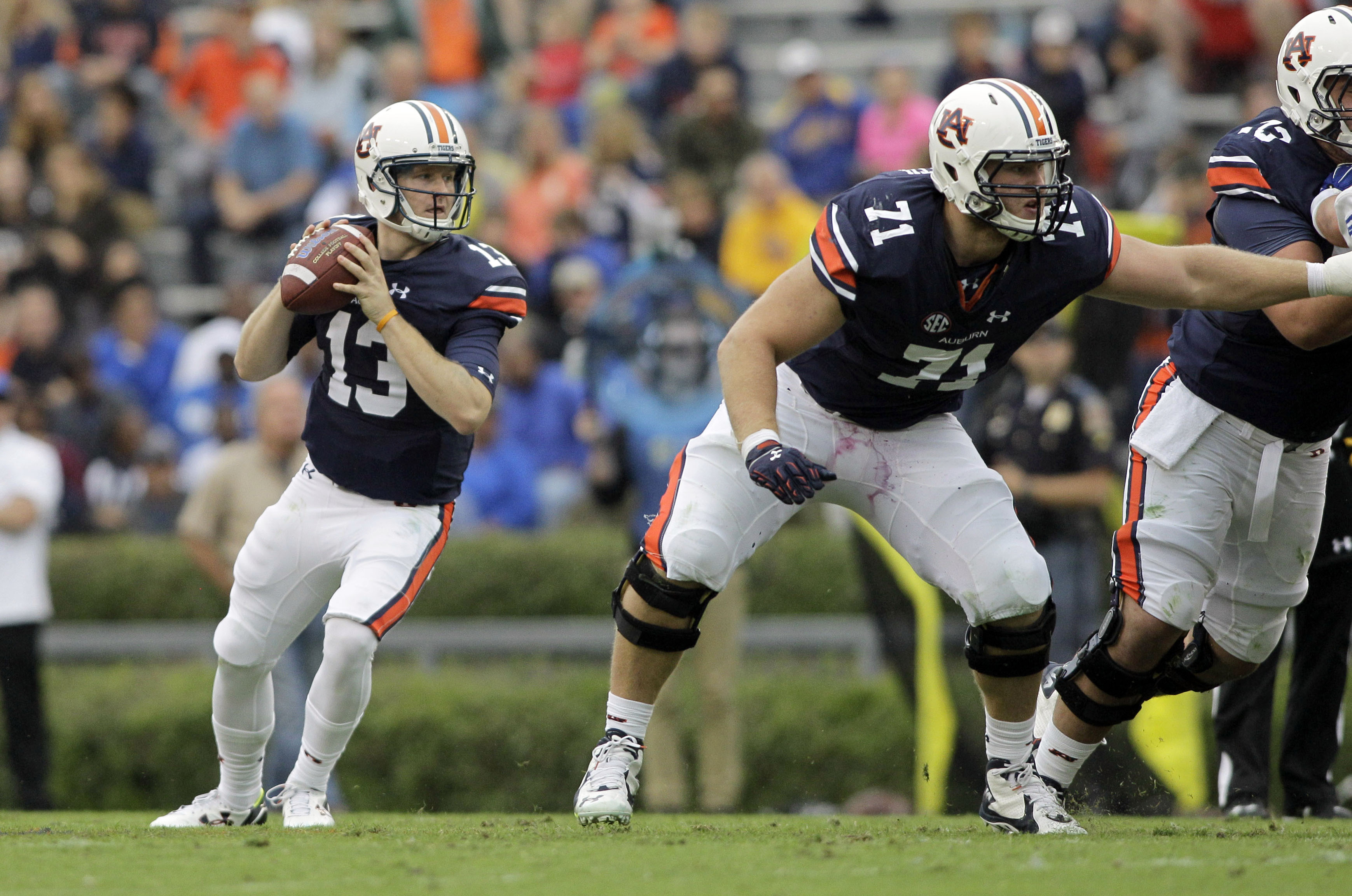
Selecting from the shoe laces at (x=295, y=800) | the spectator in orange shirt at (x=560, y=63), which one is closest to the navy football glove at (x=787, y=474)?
the shoe laces at (x=295, y=800)

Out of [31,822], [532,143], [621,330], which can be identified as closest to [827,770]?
[621,330]

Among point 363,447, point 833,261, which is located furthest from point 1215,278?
point 363,447

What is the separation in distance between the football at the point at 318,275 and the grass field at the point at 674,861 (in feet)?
5.00

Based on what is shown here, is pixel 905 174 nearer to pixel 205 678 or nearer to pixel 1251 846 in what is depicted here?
pixel 1251 846

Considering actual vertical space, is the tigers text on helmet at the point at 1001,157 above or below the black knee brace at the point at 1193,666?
above

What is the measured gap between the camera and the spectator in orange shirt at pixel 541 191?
11289 millimetres

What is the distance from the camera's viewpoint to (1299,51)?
4766 millimetres

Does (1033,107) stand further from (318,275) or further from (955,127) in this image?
(318,275)

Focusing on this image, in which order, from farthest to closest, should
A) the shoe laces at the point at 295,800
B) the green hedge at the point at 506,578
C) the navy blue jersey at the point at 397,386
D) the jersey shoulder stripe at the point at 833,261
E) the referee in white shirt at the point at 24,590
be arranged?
the green hedge at the point at 506,578 < the referee in white shirt at the point at 24,590 < the navy blue jersey at the point at 397,386 < the shoe laces at the point at 295,800 < the jersey shoulder stripe at the point at 833,261

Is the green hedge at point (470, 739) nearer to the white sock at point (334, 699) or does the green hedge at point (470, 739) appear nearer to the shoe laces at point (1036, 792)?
the shoe laces at point (1036, 792)

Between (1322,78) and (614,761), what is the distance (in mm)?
2758

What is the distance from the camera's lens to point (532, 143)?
38.4ft

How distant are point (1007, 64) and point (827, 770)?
576 cm

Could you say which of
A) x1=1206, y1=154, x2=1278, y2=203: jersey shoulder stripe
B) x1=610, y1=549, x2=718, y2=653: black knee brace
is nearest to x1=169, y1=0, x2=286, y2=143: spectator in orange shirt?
x1=610, y1=549, x2=718, y2=653: black knee brace
